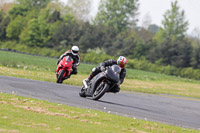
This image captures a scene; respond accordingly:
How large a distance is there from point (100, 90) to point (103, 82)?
0.32 meters

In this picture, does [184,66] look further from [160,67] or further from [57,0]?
[57,0]

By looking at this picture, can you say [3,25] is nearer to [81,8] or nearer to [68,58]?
[81,8]

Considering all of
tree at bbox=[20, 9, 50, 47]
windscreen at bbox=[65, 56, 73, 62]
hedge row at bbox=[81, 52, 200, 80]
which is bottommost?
hedge row at bbox=[81, 52, 200, 80]

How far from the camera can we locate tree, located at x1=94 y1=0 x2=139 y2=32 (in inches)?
3735

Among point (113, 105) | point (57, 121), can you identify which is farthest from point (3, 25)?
point (57, 121)

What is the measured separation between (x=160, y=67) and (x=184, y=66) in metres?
8.43

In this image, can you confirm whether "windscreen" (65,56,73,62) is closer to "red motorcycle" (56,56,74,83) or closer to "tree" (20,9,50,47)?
"red motorcycle" (56,56,74,83)

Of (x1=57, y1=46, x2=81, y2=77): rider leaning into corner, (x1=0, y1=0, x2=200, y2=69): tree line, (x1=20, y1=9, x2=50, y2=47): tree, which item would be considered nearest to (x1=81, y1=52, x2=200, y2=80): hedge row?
(x1=0, y1=0, x2=200, y2=69): tree line

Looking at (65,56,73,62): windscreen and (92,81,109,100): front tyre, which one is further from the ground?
(65,56,73,62): windscreen

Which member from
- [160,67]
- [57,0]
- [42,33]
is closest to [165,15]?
[160,67]

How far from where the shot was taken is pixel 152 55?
259 ft

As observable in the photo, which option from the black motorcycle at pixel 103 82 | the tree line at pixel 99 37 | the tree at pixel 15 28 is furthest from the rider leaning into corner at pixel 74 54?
the tree at pixel 15 28

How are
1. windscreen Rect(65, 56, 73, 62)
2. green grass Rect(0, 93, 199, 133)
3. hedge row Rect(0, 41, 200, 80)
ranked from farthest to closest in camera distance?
hedge row Rect(0, 41, 200, 80) → windscreen Rect(65, 56, 73, 62) → green grass Rect(0, 93, 199, 133)

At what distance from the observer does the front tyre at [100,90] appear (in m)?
13.0
